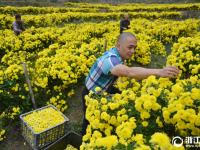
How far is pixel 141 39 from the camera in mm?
10953

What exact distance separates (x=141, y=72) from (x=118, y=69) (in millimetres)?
298

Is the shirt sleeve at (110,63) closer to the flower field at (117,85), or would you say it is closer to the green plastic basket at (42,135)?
the flower field at (117,85)

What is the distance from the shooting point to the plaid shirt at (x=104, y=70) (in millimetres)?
3992

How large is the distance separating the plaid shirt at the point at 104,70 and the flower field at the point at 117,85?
253 millimetres

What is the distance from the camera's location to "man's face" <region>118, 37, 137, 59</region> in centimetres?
404

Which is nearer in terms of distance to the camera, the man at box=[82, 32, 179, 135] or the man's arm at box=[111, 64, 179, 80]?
the man's arm at box=[111, 64, 179, 80]

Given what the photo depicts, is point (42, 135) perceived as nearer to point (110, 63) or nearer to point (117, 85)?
point (117, 85)

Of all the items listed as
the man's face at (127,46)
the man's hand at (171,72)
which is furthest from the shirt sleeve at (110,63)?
the man's hand at (171,72)

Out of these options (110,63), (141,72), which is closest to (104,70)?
(110,63)

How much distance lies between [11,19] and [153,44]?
8.25 metres

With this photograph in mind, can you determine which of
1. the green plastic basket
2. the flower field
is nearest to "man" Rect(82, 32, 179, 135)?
the flower field

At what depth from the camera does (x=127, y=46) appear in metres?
4.07

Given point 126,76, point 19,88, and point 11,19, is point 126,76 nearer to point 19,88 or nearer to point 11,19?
point 19,88

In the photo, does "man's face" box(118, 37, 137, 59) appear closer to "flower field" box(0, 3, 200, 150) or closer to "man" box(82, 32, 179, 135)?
"man" box(82, 32, 179, 135)
